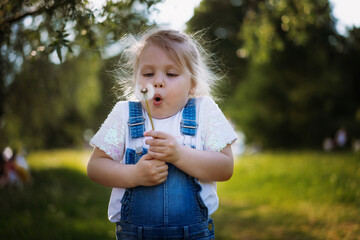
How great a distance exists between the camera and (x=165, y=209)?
160 centimetres

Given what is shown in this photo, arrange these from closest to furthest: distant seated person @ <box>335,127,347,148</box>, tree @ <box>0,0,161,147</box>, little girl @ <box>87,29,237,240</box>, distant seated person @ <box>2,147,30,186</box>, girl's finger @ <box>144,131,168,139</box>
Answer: girl's finger @ <box>144,131,168,139</box> < little girl @ <box>87,29,237,240</box> < tree @ <box>0,0,161,147</box> < distant seated person @ <box>2,147,30,186</box> < distant seated person @ <box>335,127,347,148</box>

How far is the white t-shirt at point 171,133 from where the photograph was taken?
5.60ft

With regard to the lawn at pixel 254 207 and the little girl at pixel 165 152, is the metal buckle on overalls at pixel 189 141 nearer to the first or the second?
the little girl at pixel 165 152

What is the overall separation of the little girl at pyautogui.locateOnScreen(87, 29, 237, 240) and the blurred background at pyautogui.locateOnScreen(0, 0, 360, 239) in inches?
14.4

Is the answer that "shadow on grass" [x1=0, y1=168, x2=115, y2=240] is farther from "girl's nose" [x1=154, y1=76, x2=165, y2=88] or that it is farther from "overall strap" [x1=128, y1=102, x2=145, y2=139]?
"girl's nose" [x1=154, y1=76, x2=165, y2=88]

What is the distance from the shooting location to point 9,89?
6367 millimetres

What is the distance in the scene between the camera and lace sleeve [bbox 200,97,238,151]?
1.70m

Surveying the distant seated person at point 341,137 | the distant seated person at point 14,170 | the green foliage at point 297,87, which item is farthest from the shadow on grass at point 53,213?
the distant seated person at point 341,137

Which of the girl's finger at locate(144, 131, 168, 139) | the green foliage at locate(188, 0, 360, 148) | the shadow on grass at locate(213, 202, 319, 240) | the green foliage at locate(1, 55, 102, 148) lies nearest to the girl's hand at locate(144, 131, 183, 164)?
the girl's finger at locate(144, 131, 168, 139)

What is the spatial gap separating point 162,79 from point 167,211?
2.00 feet

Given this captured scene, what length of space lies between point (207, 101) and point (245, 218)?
3783 mm

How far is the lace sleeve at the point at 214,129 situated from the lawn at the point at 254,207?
7.57 feet

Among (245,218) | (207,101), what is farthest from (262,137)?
(207,101)

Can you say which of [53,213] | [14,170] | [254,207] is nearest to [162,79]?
[53,213]
